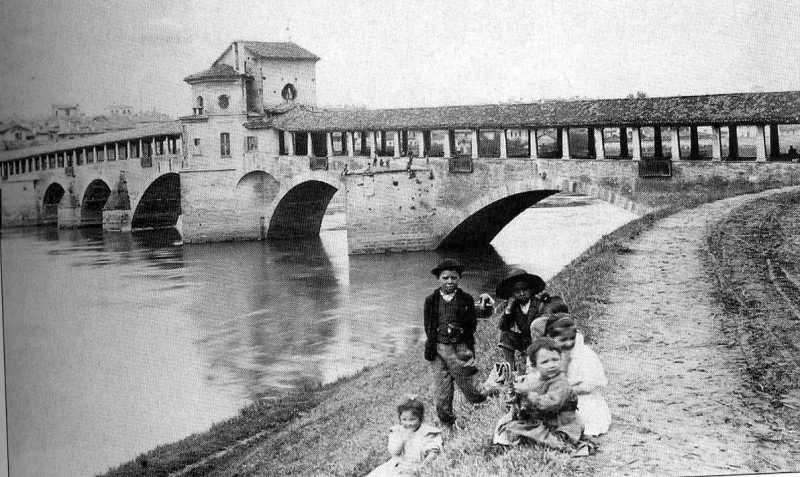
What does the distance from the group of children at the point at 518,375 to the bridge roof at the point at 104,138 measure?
409 cm

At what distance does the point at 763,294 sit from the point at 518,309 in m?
2.33

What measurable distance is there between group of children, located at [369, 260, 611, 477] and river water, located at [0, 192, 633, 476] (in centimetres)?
282

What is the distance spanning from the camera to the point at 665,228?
25.2 ft

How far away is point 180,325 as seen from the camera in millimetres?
9117

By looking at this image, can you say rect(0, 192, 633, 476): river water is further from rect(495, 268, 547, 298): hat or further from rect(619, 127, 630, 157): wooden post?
rect(495, 268, 547, 298): hat

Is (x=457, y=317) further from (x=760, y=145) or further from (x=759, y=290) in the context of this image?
(x=760, y=145)

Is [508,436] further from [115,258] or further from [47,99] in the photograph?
[115,258]

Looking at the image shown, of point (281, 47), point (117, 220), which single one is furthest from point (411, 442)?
point (117, 220)

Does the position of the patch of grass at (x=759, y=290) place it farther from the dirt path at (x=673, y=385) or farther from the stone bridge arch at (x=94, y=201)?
the stone bridge arch at (x=94, y=201)

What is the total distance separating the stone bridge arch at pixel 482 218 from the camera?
12.3 metres

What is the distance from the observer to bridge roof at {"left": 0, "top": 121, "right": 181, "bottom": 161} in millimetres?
7995

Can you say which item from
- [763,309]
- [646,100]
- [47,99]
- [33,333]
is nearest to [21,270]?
[33,333]

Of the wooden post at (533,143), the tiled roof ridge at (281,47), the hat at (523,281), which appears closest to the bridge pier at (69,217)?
the tiled roof ridge at (281,47)

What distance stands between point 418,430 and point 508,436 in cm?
51
